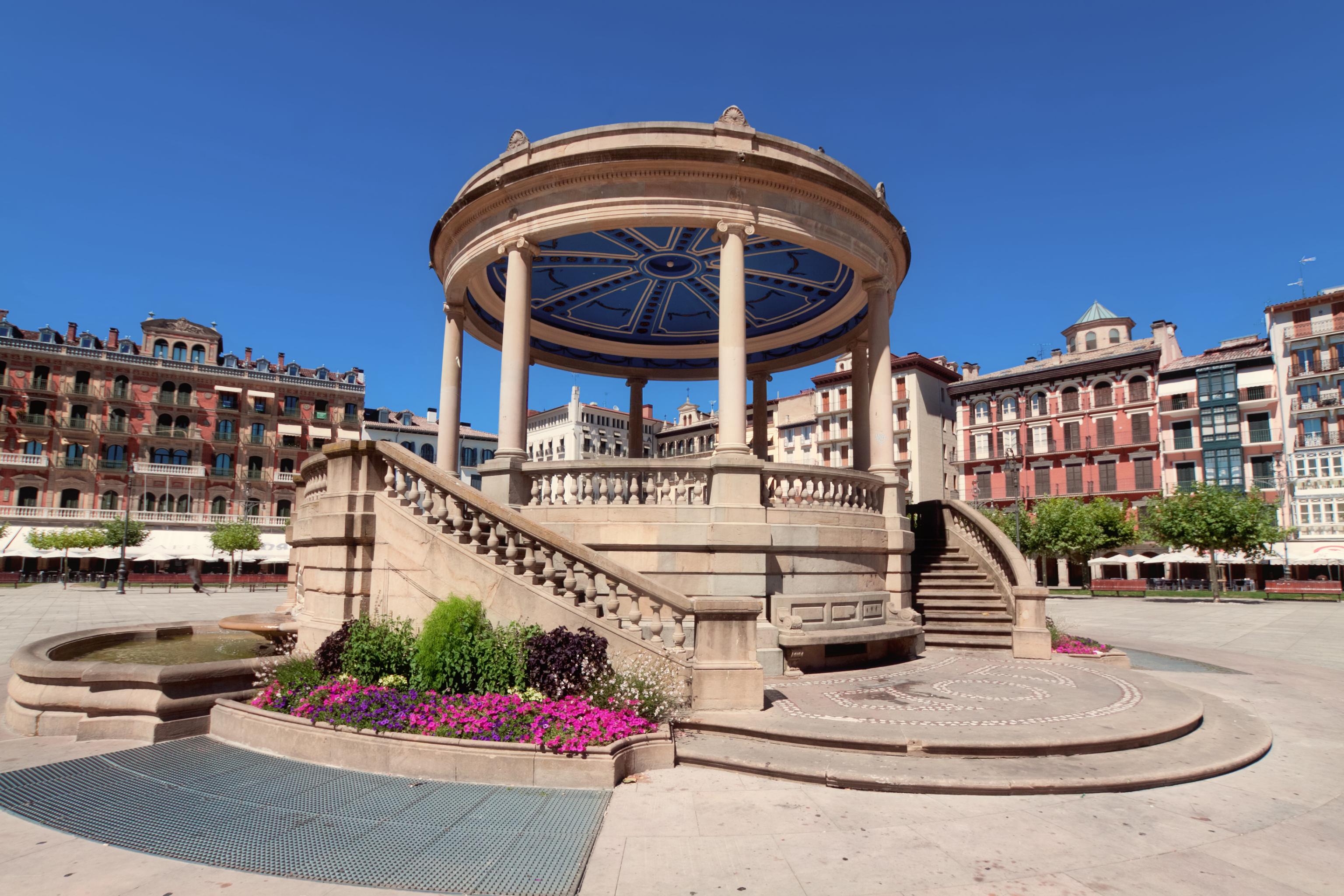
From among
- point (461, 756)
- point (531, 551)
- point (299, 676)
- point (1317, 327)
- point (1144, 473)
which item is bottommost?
point (461, 756)

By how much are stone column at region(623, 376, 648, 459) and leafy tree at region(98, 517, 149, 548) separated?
5193 cm

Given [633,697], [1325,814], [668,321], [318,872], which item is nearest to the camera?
[318,872]

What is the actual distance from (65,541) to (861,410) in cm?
6364

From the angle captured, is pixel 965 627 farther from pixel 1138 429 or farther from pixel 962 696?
pixel 1138 429

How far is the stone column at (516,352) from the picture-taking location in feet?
46.4

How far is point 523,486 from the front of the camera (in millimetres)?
13883

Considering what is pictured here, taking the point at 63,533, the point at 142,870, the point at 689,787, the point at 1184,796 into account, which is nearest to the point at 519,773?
the point at 689,787

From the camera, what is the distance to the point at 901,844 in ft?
18.8

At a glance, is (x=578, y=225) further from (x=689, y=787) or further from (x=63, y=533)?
(x=63, y=533)

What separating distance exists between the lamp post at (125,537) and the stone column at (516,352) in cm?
4333

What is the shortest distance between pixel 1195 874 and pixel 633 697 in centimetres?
525

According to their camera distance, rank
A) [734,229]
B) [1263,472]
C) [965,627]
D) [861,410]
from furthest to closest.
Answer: [1263,472], [861,410], [965,627], [734,229]

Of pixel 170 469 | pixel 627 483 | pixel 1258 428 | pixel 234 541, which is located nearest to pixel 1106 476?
pixel 1258 428

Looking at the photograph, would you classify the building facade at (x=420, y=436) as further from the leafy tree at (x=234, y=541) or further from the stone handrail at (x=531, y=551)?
the stone handrail at (x=531, y=551)
